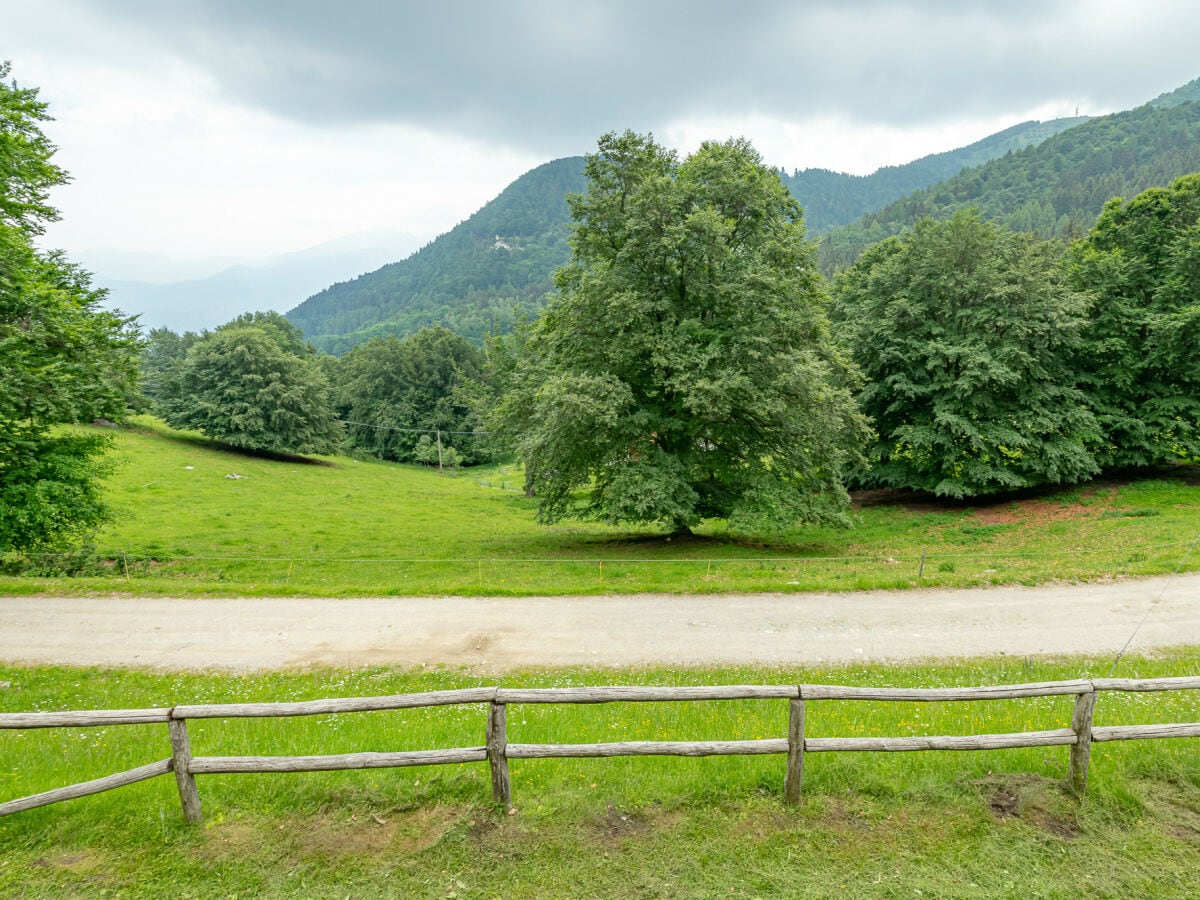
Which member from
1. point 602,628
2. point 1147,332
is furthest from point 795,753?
point 1147,332

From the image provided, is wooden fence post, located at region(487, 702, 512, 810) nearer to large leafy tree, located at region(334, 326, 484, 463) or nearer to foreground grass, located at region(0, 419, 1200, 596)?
foreground grass, located at region(0, 419, 1200, 596)

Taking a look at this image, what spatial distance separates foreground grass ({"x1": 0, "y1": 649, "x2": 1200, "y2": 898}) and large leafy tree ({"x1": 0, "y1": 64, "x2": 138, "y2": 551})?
13464 millimetres

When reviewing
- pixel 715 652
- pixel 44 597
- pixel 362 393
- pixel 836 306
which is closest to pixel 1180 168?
pixel 836 306

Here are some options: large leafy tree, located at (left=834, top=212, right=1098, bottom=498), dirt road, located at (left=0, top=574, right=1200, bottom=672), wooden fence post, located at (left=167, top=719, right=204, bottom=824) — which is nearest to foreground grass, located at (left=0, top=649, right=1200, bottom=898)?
wooden fence post, located at (left=167, top=719, right=204, bottom=824)

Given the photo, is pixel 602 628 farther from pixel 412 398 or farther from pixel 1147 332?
pixel 412 398

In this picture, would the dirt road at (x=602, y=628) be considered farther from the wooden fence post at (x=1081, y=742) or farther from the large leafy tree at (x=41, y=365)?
the wooden fence post at (x=1081, y=742)

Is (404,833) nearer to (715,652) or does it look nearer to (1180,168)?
(715,652)

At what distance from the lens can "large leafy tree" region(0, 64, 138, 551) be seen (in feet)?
58.2

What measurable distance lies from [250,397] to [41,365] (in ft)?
140

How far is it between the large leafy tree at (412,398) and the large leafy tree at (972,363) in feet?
167

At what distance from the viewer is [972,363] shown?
29.7 metres

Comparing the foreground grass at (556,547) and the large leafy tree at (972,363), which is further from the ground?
the large leafy tree at (972,363)

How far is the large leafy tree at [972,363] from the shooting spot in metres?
29.4

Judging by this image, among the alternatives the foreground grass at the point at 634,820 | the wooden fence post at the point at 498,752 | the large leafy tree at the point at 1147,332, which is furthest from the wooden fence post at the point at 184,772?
the large leafy tree at the point at 1147,332
